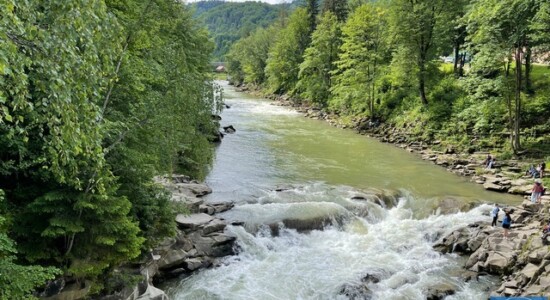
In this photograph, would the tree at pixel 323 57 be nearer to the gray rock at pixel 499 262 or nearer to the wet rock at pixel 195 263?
the gray rock at pixel 499 262

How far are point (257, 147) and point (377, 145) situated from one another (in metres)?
Answer: 11.4

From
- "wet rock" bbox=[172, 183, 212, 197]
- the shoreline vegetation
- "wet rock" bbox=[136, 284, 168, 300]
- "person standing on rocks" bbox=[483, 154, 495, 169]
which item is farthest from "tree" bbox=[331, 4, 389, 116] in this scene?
"wet rock" bbox=[136, 284, 168, 300]

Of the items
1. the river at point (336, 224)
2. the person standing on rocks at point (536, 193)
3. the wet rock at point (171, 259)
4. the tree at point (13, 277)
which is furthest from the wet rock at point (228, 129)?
the tree at point (13, 277)

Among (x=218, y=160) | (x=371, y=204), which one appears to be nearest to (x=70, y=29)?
(x=371, y=204)

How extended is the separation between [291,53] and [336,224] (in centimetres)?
5756

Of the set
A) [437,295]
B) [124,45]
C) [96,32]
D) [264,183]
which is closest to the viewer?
[96,32]

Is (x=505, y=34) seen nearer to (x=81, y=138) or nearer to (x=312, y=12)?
(x=81, y=138)

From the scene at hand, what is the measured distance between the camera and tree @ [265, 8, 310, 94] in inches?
2837

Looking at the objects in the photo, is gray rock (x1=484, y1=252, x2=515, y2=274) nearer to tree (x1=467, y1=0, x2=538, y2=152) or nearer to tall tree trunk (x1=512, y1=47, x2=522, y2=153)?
tall tree trunk (x1=512, y1=47, x2=522, y2=153)

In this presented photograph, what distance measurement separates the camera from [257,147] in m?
34.2

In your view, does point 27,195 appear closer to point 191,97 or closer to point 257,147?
point 191,97

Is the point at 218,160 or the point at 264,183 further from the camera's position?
the point at 218,160

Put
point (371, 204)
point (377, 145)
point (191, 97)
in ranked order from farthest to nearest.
Answer: point (377, 145) → point (371, 204) → point (191, 97)

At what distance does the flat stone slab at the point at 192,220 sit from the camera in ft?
53.3
